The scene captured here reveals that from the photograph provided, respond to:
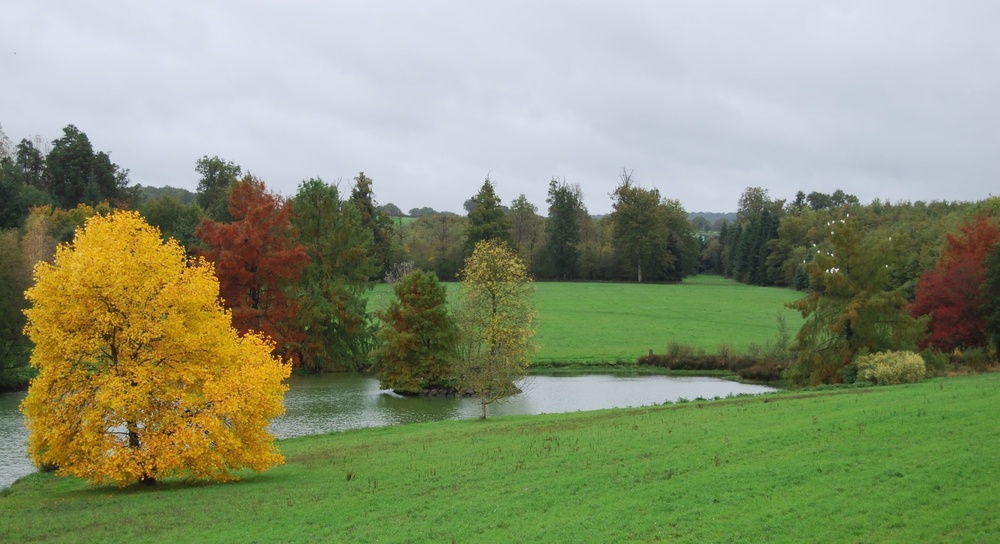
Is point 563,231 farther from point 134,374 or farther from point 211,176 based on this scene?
point 134,374

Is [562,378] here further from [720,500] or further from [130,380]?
[720,500]

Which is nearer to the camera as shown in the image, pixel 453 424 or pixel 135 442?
pixel 135 442

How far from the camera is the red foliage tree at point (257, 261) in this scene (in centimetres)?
5481

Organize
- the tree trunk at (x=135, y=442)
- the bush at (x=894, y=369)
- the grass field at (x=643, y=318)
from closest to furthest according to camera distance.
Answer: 1. the tree trunk at (x=135, y=442)
2. the bush at (x=894, y=369)
3. the grass field at (x=643, y=318)

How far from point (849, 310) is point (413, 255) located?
80090 mm

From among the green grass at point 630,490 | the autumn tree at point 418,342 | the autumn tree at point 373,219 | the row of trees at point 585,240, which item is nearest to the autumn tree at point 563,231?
the row of trees at point 585,240

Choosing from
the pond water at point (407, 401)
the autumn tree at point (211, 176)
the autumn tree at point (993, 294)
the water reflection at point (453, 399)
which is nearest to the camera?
Answer: the pond water at point (407, 401)

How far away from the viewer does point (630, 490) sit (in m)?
17.1

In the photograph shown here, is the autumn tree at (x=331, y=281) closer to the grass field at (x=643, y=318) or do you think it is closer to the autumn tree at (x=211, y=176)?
the grass field at (x=643, y=318)

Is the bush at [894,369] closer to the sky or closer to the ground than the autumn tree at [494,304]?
closer to the ground

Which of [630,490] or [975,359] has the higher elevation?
[975,359]

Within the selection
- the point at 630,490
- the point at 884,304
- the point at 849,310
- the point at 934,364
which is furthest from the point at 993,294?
the point at 630,490

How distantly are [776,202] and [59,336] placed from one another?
153308 mm

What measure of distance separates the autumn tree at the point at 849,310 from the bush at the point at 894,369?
18.1 ft
